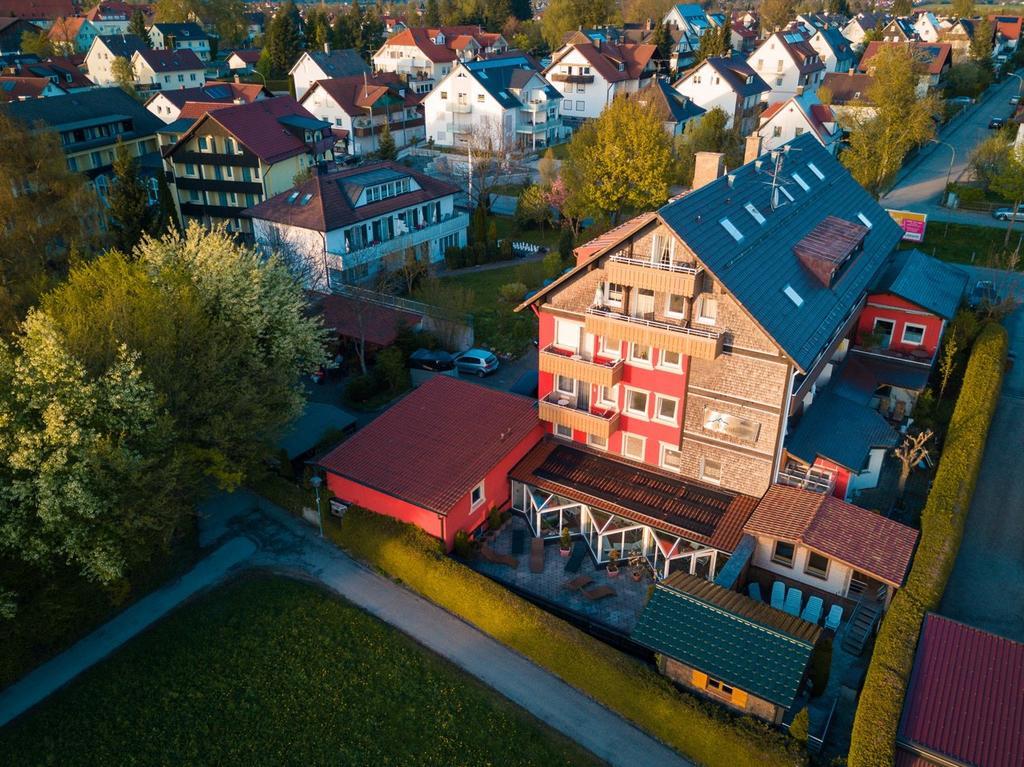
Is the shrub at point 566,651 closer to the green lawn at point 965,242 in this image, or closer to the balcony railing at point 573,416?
the balcony railing at point 573,416

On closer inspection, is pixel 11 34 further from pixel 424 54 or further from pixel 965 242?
pixel 965 242

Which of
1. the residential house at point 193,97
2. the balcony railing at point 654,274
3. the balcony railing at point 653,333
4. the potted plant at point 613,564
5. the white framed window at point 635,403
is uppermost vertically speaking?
the residential house at point 193,97

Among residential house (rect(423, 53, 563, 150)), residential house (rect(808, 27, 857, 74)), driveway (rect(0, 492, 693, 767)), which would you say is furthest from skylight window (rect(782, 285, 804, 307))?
residential house (rect(808, 27, 857, 74))

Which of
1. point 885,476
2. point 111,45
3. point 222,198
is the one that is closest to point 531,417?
point 885,476

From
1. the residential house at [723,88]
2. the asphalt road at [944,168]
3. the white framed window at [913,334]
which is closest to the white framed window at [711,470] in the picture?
the white framed window at [913,334]

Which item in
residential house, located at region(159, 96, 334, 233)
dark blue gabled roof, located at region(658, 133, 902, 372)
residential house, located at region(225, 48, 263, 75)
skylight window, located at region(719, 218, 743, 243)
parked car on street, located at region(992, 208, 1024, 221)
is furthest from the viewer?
residential house, located at region(225, 48, 263, 75)

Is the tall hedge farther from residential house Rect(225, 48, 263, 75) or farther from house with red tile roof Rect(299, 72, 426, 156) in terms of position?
residential house Rect(225, 48, 263, 75)

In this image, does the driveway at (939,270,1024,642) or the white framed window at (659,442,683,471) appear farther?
the white framed window at (659,442,683,471)
